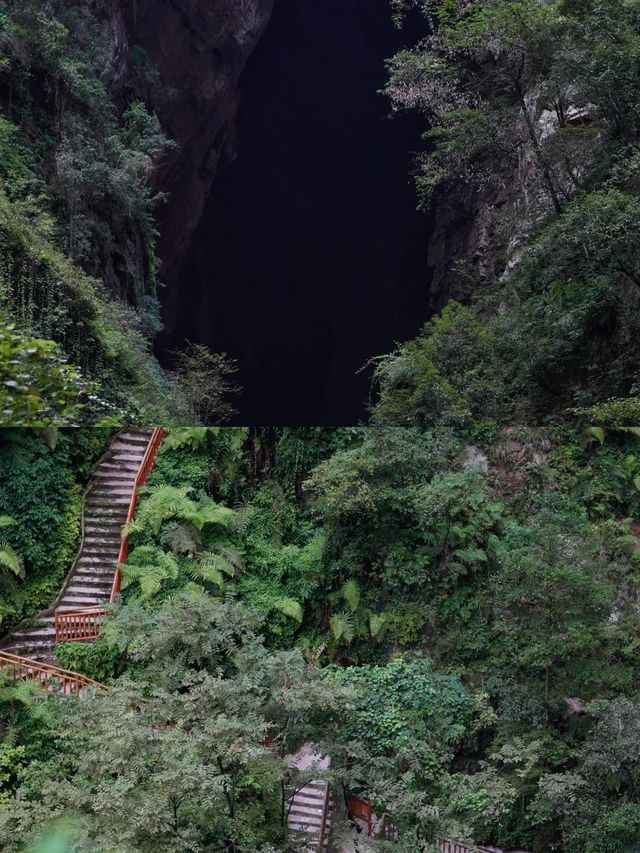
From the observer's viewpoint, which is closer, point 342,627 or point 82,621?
point 82,621

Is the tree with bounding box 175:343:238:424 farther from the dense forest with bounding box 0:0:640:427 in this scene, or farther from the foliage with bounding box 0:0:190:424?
the dense forest with bounding box 0:0:640:427

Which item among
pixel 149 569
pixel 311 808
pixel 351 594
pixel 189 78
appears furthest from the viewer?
pixel 189 78

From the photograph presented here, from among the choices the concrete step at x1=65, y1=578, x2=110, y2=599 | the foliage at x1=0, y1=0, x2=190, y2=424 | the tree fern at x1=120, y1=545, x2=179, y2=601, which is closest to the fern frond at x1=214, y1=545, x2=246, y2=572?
the tree fern at x1=120, y1=545, x2=179, y2=601

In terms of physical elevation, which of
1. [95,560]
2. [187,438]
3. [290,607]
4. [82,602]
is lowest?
[290,607]

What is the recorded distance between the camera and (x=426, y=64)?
11.1m

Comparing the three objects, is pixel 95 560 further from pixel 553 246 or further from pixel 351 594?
pixel 553 246

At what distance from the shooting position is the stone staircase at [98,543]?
8.37m

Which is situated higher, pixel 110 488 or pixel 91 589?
pixel 110 488

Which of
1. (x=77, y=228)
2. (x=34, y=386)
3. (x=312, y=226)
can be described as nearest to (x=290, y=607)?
(x=34, y=386)

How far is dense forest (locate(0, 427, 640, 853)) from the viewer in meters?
6.82

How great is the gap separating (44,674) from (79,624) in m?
0.64

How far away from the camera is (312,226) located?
2641 centimetres

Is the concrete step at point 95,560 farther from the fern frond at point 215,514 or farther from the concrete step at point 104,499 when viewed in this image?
the fern frond at point 215,514

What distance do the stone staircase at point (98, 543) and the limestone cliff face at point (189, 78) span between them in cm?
1209
